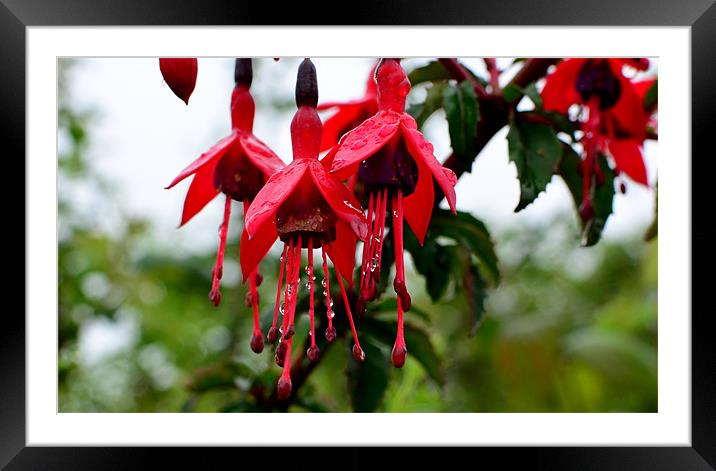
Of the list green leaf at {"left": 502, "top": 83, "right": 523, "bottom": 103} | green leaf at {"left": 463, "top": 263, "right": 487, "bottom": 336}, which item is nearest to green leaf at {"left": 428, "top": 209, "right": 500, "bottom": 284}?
green leaf at {"left": 463, "top": 263, "right": 487, "bottom": 336}

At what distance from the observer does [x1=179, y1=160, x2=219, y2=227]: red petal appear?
2.22 ft

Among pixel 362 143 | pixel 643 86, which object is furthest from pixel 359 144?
pixel 643 86

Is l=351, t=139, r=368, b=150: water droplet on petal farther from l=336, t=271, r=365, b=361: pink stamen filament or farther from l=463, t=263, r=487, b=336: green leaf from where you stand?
l=463, t=263, r=487, b=336: green leaf

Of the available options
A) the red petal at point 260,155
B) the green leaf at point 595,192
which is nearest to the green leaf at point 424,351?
the green leaf at point 595,192

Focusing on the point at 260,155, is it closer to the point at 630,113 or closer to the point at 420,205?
the point at 420,205

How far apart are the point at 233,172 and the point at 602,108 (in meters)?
0.36

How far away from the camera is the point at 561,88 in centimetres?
83

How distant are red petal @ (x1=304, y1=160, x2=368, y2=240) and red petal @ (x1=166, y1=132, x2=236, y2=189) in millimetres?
85

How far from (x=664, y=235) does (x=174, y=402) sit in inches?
51.8

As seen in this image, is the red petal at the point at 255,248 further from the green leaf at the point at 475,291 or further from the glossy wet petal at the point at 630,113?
the glossy wet petal at the point at 630,113
